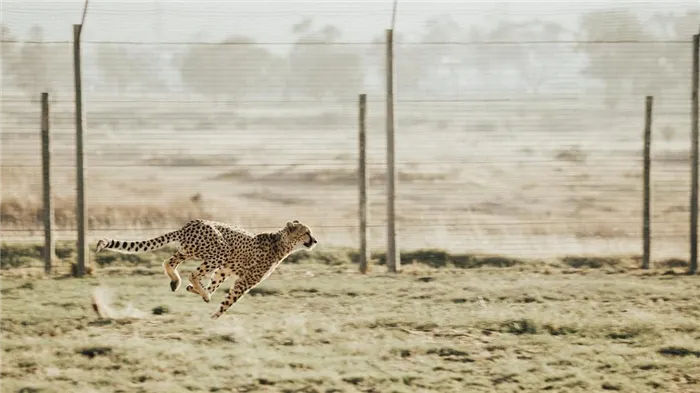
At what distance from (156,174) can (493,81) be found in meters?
18.5

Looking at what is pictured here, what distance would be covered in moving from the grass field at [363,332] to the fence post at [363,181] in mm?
199

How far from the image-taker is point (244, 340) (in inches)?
233

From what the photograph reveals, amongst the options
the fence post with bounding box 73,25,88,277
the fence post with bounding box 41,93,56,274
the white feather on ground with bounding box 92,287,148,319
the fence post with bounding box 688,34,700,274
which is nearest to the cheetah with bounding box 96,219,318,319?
the white feather on ground with bounding box 92,287,148,319

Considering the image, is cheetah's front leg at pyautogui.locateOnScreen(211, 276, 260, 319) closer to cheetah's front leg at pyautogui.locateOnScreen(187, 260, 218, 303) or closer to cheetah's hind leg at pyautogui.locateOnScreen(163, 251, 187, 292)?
cheetah's front leg at pyautogui.locateOnScreen(187, 260, 218, 303)

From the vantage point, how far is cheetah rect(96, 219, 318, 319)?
5160 mm

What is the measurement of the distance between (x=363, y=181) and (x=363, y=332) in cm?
282

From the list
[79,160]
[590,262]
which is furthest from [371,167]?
[79,160]

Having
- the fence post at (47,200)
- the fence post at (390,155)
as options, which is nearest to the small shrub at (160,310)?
the fence post at (47,200)

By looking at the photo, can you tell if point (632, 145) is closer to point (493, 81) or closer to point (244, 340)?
point (493, 81)

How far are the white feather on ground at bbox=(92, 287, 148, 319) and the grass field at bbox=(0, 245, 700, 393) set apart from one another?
0.03 meters

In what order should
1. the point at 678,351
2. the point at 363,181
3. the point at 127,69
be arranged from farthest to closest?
A: the point at 127,69, the point at 363,181, the point at 678,351

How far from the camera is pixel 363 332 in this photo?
624 cm

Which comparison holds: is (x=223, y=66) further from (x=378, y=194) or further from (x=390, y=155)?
(x=390, y=155)

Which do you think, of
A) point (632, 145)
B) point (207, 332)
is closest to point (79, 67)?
point (207, 332)
